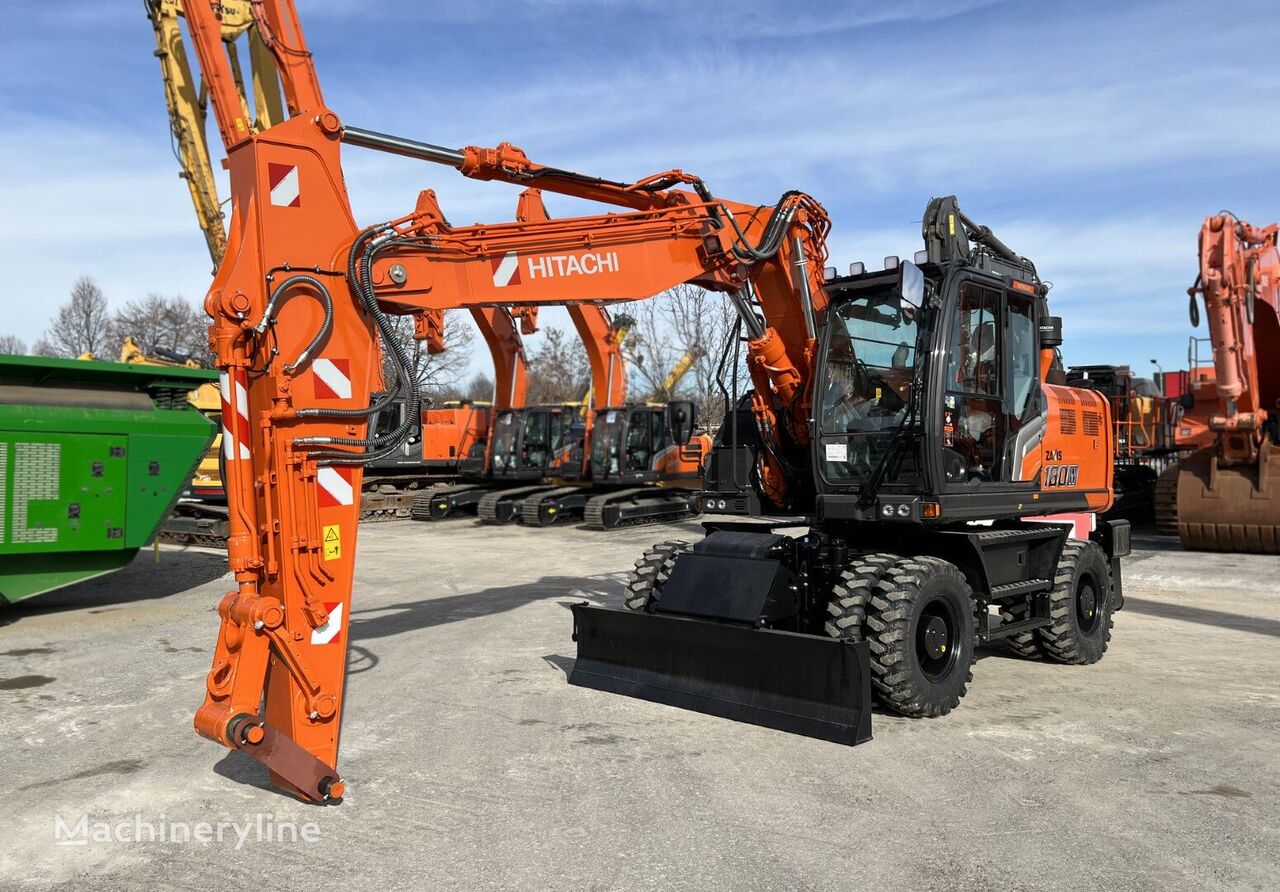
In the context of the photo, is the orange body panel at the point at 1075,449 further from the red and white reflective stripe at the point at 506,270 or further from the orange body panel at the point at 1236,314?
the orange body panel at the point at 1236,314

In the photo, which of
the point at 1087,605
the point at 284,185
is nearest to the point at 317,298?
the point at 284,185

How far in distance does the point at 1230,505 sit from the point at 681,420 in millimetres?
9953

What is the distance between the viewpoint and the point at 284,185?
511 cm

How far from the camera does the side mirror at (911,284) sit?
20.3 ft

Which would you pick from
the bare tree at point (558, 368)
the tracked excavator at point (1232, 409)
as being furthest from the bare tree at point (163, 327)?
the tracked excavator at point (1232, 409)

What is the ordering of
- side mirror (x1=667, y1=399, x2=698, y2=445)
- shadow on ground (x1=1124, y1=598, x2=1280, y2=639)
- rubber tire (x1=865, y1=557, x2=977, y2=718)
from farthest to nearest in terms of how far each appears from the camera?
side mirror (x1=667, y1=399, x2=698, y2=445) < shadow on ground (x1=1124, y1=598, x2=1280, y2=639) < rubber tire (x1=865, y1=557, x2=977, y2=718)

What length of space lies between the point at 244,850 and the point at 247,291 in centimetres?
251

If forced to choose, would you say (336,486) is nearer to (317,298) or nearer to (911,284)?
(317,298)

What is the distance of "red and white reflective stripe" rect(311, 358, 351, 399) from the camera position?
5.08m

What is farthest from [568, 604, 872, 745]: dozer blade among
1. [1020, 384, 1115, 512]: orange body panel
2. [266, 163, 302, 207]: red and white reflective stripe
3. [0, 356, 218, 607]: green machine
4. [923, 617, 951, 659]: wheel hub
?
[0, 356, 218, 607]: green machine

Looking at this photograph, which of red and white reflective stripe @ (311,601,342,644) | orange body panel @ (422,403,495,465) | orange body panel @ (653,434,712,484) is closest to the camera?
red and white reflective stripe @ (311,601,342,644)

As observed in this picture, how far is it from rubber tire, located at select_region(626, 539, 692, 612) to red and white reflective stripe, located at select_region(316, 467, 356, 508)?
8.48 feet

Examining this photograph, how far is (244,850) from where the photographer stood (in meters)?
4.32

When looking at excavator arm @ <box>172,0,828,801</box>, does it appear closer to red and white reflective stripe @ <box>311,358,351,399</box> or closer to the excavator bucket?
red and white reflective stripe @ <box>311,358,351,399</box>
